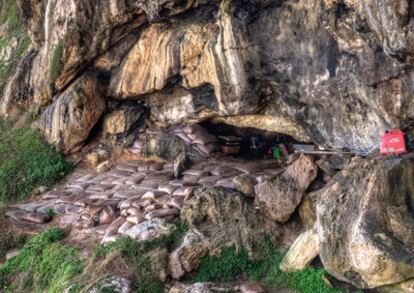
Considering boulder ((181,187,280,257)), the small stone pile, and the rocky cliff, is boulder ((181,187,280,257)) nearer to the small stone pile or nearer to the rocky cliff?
the rocky cliff

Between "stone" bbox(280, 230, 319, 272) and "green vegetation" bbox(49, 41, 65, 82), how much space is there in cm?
731

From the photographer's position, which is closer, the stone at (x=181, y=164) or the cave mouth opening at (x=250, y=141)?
the stone at (x=181, y=164)

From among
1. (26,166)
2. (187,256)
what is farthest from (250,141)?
(26,166)

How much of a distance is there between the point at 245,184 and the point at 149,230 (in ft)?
6.47

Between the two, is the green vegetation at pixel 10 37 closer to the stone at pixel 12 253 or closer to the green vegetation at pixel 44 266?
the stone at pixel 12 253

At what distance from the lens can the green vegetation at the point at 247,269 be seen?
7566 millimetres

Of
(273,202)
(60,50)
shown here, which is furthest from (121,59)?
(273,202)

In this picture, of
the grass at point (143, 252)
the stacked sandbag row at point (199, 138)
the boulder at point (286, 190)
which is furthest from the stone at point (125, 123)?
the boulder at point (286, 190)

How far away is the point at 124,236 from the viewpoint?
8555mm

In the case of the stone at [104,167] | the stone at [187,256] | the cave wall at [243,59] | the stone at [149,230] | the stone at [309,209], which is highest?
the cave wall at [243,59]

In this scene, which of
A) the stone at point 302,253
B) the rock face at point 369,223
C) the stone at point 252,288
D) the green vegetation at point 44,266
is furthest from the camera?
the green vegetation at point 44,266

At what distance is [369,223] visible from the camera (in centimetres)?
647

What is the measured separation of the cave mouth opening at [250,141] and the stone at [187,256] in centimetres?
381

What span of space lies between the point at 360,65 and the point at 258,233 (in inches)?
131
